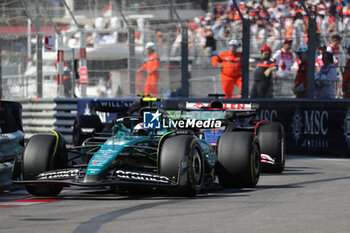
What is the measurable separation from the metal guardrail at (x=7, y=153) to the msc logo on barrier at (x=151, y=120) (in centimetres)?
171

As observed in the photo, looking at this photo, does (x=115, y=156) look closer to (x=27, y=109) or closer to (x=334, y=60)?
(x=334, y=60)

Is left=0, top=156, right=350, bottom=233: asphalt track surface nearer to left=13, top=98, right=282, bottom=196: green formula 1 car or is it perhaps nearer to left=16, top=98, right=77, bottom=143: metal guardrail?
left=13, top=98, right=282, bottom=196: green formula 1 car

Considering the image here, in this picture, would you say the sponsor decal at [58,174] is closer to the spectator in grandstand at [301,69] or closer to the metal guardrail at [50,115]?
the spectator in grandstand at [301,69]

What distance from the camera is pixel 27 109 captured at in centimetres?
1880

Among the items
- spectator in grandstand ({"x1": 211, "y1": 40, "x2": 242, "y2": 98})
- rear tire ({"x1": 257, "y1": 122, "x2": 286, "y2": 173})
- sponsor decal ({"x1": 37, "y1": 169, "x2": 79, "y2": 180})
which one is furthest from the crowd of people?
sponsor decal ({"x1": 37, "y1": 169, "x2": 79, "y2": 180})

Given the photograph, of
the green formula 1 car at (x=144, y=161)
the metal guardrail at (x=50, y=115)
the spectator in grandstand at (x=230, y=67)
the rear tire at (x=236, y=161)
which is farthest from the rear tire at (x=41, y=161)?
the metal guardrail at (x=50, y=115)

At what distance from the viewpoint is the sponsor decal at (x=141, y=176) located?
26.1ft

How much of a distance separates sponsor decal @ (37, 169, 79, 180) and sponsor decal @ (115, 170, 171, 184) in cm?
49

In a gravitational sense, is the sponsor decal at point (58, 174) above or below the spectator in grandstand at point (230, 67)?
below

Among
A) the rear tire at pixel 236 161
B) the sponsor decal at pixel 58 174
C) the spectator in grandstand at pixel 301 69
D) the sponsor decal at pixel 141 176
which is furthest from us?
Result: the spectator in grandstand at pixel 301 69

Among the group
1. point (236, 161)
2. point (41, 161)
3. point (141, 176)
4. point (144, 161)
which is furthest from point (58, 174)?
point (236, 161)

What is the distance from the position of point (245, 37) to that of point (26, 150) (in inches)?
336

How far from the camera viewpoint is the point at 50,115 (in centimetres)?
1828

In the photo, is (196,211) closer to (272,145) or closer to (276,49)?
(272,145)
